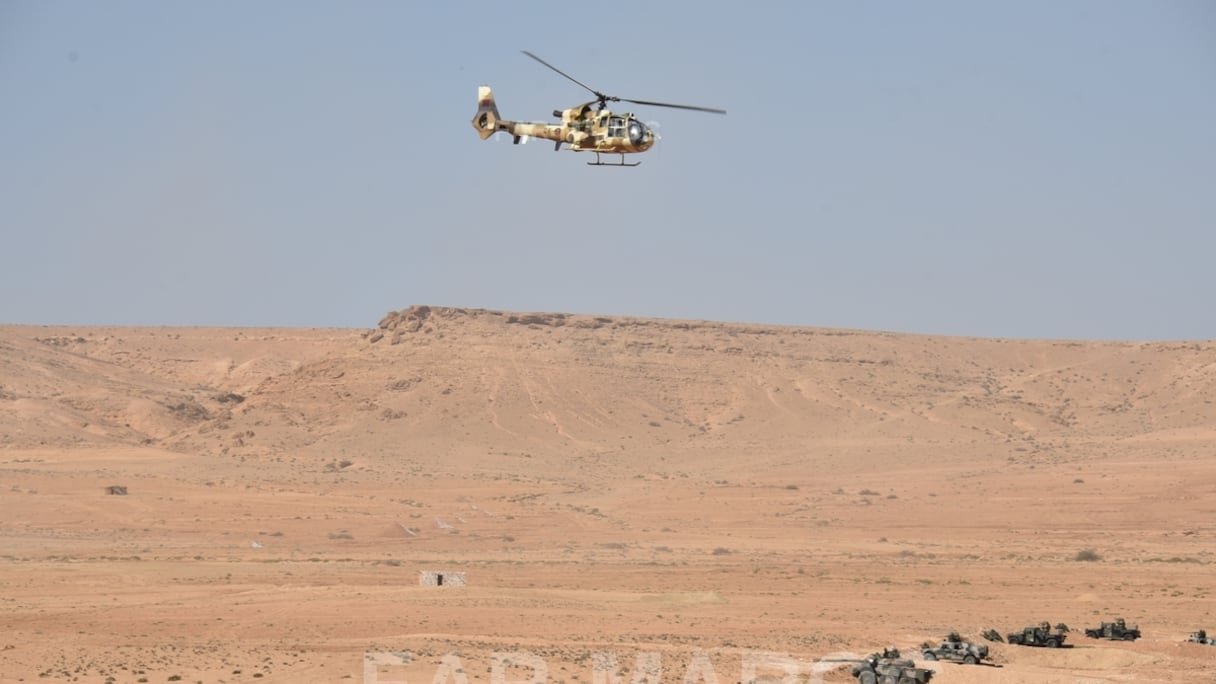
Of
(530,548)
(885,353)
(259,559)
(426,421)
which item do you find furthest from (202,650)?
(885,353)

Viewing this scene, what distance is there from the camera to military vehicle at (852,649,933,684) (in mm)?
22422

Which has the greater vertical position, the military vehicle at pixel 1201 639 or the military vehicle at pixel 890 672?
the military vehicle at pixel 1201 639

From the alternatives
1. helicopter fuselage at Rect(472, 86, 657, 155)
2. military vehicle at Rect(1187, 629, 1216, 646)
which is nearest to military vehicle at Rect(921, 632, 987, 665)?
military vehicle at Rect(1187, 629, 1216, 646)

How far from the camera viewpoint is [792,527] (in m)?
56.5

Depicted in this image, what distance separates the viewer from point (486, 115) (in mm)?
34719

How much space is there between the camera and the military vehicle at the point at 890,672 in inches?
883

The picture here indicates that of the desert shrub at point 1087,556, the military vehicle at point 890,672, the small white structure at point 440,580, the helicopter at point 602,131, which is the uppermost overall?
the helicopter at point 602,131

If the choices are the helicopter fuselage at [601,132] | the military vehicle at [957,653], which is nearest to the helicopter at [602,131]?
the helicopter fuselage at [601,132]

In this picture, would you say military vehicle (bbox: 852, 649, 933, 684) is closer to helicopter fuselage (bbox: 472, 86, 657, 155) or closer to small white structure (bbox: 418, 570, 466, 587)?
helicopter fuselage (bbox: 472, 86, 657, 155)

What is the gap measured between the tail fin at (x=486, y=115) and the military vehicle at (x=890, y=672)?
16144mm

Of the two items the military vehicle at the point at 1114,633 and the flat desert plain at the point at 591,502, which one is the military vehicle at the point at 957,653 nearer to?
the flat desert plain at the point at 591,502

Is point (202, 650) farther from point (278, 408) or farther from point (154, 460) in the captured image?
point (278, 408)

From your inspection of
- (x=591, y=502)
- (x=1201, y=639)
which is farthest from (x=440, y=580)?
(x=591, y=502)

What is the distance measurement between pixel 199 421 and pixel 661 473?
1129 inches
